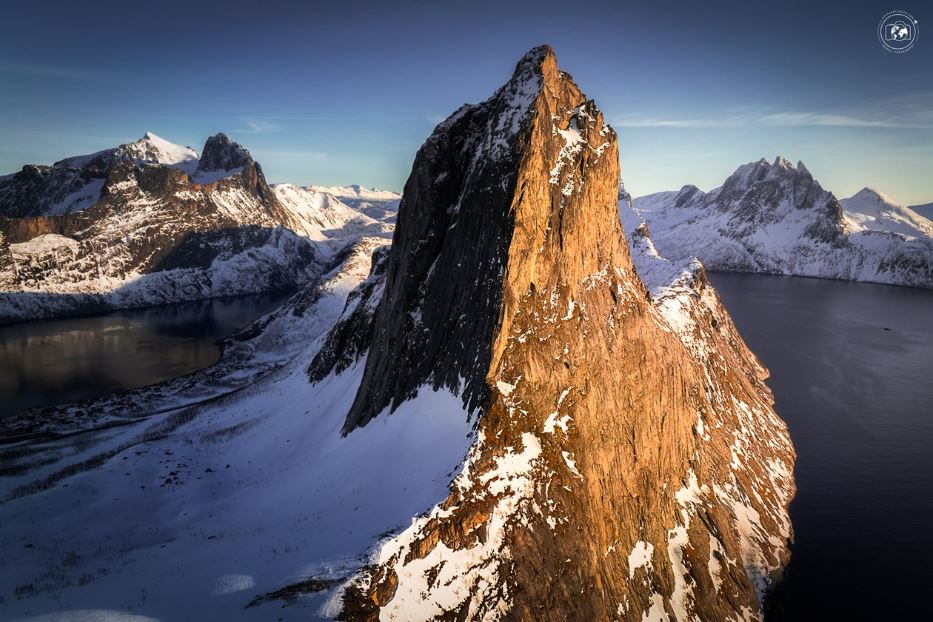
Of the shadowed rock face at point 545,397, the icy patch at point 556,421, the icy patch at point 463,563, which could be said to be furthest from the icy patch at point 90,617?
the icy patch at point 556,421

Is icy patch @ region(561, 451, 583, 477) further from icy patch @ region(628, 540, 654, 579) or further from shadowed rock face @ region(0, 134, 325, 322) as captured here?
shadowed rock face @ region(0, 134, 325, 322)

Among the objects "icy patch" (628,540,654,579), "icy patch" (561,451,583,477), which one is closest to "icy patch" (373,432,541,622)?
"icy patch" (561,451,583,477)

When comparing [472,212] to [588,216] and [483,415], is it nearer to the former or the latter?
[588,216]

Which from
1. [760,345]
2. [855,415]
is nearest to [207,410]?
[855,415]

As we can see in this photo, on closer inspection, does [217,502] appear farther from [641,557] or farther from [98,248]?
[98,248]

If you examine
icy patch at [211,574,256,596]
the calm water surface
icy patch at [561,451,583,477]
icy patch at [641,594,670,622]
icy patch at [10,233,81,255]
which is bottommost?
the calm water surface

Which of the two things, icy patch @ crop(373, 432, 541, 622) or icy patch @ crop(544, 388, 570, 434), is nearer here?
icy patch @ crop(373, 432, 541, 622)
